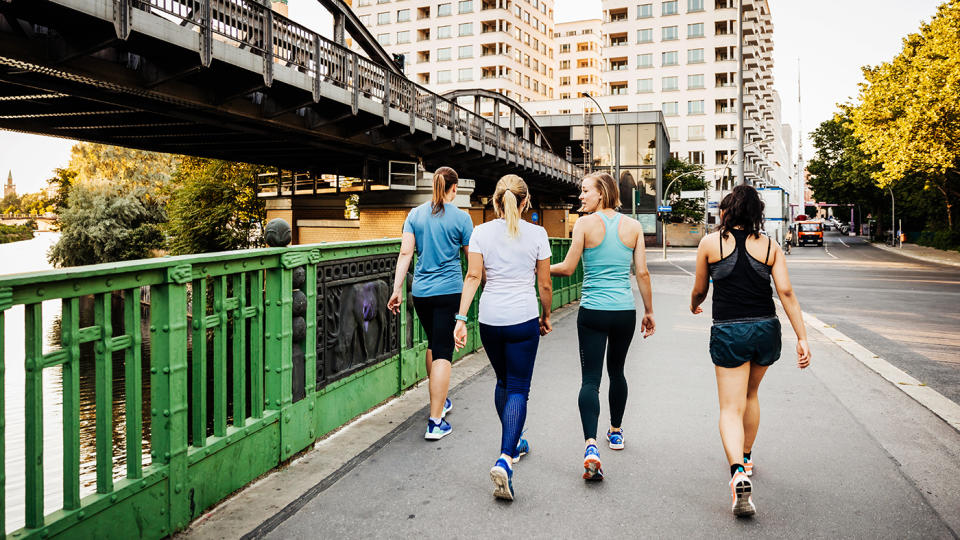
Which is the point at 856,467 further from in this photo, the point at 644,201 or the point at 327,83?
the point at 644,201

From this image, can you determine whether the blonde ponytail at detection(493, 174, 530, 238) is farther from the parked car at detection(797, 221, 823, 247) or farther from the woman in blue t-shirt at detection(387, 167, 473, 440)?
the parked car at detection(797, 221, 823, 247)

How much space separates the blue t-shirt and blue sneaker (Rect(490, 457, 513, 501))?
1.48 meters

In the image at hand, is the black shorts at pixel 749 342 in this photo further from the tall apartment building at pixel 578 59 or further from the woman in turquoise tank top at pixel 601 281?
the tall apartment building at pixel 578 59

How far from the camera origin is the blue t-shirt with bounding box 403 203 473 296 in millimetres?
4949

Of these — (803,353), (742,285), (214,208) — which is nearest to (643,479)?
(803,353)

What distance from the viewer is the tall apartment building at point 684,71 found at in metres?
76.1

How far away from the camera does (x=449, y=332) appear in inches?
197

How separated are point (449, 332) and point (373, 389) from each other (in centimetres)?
112

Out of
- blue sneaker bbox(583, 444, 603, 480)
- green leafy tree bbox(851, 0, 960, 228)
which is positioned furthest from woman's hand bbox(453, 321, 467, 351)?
green leafy tree bbox(851, 0, 960, 228)

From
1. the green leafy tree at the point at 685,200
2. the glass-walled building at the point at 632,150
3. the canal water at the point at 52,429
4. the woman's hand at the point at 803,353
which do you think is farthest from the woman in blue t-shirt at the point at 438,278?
the green leafy tree at the point at 685,200

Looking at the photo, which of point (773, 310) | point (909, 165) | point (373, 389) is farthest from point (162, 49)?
point (909, 165)

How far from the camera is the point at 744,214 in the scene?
3.92m

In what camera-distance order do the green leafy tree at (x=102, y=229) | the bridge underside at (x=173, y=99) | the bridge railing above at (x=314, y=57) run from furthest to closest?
the green leafy tree at (x=102, y=229) < the bridge railing above at (x=314, y=57) < the bridge underside at (x=173, y=99)

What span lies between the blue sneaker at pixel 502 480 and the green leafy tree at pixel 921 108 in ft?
92.4
